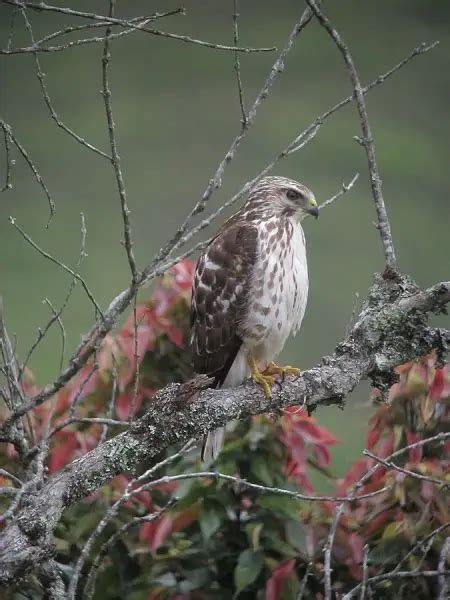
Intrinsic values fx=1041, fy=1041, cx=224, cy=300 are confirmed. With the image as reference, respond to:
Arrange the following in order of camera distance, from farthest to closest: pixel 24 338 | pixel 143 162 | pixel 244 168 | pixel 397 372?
pixel 143 162, pixel 244 168, pixel 24 338, pixel 397 372

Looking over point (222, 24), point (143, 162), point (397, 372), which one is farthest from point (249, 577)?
point (222, 24)

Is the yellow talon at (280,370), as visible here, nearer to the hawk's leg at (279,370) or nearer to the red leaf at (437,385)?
the hawk's leg at (279,370)

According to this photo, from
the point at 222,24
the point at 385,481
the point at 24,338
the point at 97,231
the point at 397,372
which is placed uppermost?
the point at 222,24

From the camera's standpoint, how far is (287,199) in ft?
8.43

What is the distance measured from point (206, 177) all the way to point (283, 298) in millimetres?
5010

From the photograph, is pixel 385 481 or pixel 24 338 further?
pixel 24 338

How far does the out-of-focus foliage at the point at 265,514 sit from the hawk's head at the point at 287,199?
1.52ft

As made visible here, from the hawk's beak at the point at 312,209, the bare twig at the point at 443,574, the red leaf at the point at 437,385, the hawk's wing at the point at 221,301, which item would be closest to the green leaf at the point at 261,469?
the hawk's wing at the point at 221,301

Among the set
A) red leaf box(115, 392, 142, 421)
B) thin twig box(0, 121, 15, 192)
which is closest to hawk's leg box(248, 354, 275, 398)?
red leaf box(115, 392, 142, 421)

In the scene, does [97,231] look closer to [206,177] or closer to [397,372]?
[206,177]

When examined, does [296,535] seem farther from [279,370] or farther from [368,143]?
[368,143]

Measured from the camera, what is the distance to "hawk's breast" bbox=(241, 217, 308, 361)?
2.36 m

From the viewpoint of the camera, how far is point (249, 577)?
2109mm

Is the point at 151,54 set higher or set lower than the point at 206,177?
higher
